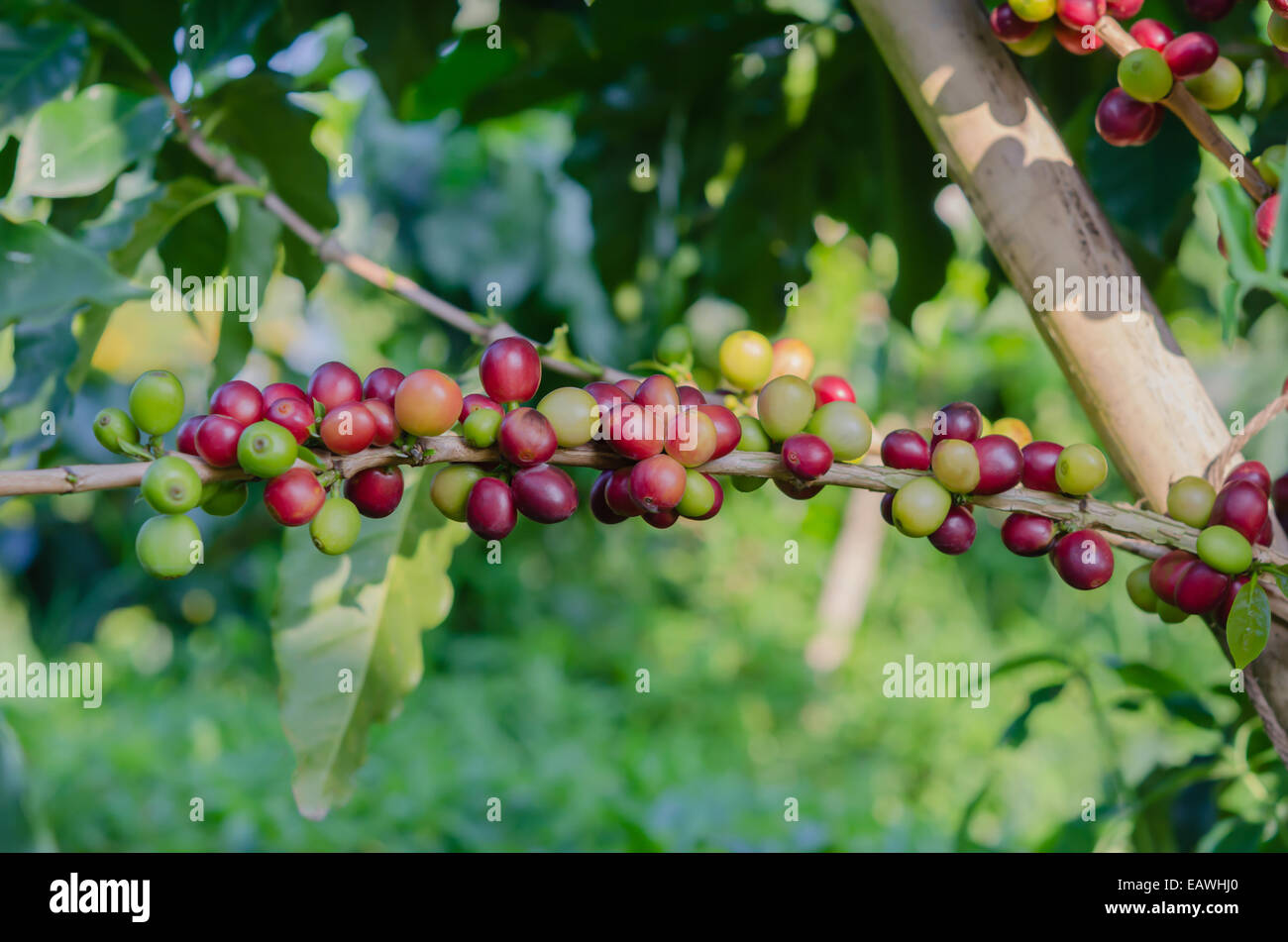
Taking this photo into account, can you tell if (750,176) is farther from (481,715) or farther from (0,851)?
(481,715)

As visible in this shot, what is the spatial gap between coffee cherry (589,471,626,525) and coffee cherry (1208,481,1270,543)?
272 mm

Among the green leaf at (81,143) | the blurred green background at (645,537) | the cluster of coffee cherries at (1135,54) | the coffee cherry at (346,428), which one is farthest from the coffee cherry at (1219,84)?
the green leaf at (81,143)

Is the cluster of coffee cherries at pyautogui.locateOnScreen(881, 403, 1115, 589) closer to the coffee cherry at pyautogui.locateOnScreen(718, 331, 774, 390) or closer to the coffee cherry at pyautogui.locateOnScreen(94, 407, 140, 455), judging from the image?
the coffee cherry at pyautogui.locateOnScreen(718, 331, 774, 390)

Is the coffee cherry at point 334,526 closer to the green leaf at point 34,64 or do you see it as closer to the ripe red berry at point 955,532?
the ripe red berry at point 955,532

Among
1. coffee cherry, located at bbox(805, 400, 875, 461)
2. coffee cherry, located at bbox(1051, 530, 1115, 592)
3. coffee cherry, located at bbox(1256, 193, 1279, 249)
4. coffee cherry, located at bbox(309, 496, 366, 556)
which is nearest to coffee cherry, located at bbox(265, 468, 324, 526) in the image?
coffee cherry, located at bbox(309, 496, 366, 556)

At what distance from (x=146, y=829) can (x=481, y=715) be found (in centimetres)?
97

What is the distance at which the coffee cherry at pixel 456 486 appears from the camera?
44 centimetres

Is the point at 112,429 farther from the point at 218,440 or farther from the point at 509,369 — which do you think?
the point at 509,369

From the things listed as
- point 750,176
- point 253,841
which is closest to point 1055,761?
point 253,841

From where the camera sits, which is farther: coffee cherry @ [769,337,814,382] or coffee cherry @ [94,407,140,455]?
coffee cherry @ [769,337,814,382]

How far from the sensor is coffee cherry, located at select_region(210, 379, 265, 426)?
1.31 ft

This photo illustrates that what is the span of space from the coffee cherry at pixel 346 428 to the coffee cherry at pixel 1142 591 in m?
0.38

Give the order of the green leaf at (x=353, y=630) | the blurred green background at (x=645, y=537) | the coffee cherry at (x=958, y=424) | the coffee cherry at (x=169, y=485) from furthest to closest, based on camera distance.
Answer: the blurred green background at (x=645, y=537)
the green leaf at (x=353, y=630)
the coffee cherry at (x=958, y=424)
the coffee cherry at (x=169, y=485)

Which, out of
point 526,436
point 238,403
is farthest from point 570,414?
point 238,403
